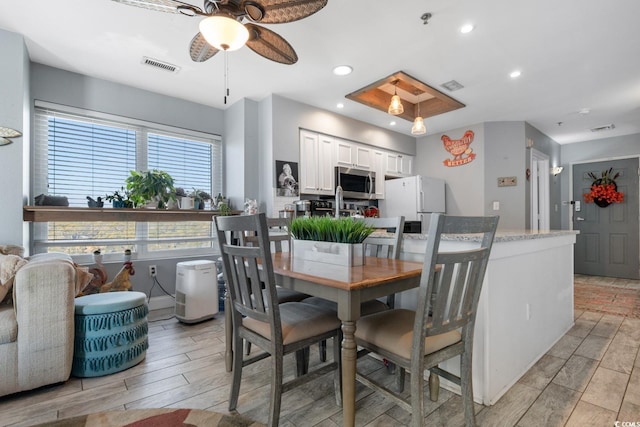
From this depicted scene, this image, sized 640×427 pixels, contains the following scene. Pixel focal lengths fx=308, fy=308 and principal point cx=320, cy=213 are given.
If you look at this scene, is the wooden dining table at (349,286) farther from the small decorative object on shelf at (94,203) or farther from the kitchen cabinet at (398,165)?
the kitchen cabinet at (398,165)

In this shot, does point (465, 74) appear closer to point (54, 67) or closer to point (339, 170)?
point (339, 170)

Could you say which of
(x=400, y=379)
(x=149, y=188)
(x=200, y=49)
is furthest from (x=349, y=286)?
(x=149, y=188)

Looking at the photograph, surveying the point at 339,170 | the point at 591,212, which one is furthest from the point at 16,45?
the point at 591,212

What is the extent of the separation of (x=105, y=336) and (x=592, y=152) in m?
7.91

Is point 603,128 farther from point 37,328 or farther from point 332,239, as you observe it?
point 37,328

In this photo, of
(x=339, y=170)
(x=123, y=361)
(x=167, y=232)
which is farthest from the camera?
(x=339, y=170)

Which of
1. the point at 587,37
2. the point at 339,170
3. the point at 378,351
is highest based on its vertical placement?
the point at 587,37

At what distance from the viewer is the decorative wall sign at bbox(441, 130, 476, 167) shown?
4.94 metres

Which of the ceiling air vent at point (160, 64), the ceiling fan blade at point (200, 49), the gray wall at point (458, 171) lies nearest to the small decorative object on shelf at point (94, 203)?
the ceiling air vent at point (160, 64)

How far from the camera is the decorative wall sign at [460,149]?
4941 millimetres

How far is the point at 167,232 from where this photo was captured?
3.72m

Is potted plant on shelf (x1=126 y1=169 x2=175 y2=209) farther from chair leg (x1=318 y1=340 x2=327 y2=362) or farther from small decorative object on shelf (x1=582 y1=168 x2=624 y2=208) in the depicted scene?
small decorative object on shelf (x1=582 y1=168 x2=624 y2=208)

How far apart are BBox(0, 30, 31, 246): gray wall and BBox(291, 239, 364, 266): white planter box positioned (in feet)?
8.07

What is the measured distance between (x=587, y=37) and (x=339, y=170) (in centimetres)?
275
